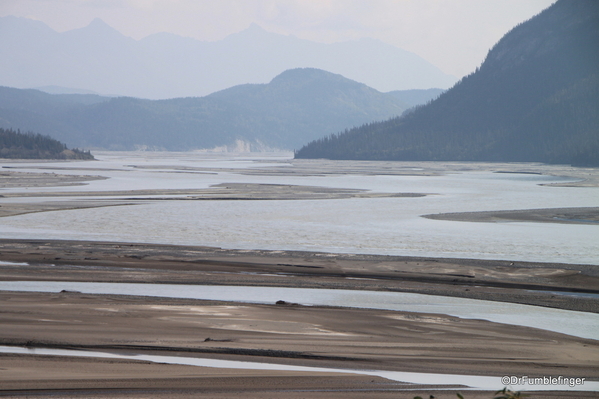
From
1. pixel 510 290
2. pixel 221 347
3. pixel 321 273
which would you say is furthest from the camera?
pixel 321 273

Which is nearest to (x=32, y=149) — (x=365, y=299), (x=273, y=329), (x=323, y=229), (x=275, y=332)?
(x=323, y=229)

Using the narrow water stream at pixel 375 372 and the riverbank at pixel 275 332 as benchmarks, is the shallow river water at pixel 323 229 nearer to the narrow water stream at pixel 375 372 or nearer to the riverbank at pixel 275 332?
the riverbank at pixel 275 332

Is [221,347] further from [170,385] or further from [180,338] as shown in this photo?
[170,385]

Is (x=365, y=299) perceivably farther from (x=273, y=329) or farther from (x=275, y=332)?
(x=275, y=332)

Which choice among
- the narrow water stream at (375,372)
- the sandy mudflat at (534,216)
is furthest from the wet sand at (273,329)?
the sandy mudflat at (534,216)

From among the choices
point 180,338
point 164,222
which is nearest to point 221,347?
point 180,338
